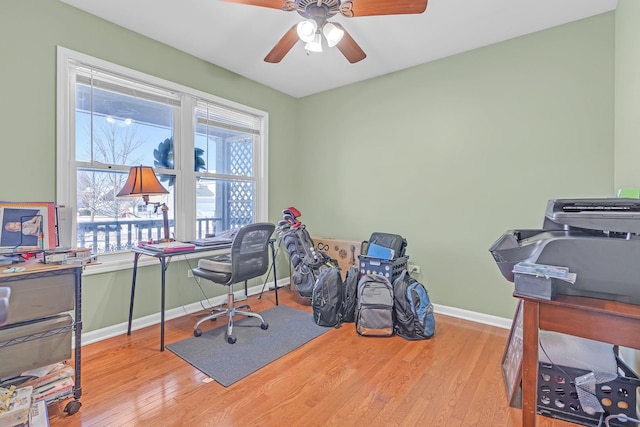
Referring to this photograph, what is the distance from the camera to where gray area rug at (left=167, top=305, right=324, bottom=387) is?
6.74ft

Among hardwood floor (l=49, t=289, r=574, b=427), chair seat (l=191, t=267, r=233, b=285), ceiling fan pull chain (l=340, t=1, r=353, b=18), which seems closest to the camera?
hardwood floor (l=49, t=289, r=574, b=427)

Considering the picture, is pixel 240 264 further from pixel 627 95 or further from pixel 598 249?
pixel 627 95

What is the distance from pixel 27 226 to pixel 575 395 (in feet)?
10.4

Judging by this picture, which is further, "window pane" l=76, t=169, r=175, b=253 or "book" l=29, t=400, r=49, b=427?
"window pane" l=76, t=169, r=175, b=253

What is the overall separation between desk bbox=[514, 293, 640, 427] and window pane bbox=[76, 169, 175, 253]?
9.50 ft

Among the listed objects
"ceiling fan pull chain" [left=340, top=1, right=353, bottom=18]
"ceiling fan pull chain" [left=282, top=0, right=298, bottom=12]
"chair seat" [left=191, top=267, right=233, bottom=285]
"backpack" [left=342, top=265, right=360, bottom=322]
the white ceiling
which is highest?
the white ceiling

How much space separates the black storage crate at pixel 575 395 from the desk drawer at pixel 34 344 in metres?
2.70

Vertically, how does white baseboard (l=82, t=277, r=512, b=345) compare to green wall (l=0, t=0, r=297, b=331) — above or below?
below

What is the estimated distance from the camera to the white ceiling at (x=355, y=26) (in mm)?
2262

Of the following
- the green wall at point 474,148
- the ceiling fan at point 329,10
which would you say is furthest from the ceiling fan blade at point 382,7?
the green wall at point 474,148

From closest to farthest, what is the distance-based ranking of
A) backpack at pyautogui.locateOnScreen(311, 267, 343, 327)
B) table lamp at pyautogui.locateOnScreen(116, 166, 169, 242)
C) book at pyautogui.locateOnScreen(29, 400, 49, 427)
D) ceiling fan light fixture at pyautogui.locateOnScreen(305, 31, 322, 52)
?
book at pyautogui.locateOnScreen(29, 400, 49, 427)
ceiling fan light fixture at pyautogui.locateOnScreen(305, 31, 322, 52)
table lamp at pyautogui.locateOnScreen(116, 166, 169, 242)
backpack at pyautogui.locateOnScreen(311, 267, 343, 327)

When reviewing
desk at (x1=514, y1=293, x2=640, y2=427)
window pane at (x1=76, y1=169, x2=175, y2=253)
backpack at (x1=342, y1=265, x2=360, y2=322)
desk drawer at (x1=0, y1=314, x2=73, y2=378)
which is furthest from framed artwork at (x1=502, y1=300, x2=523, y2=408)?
window pane at (x1=76, y1=169, x2=175, y2=253)

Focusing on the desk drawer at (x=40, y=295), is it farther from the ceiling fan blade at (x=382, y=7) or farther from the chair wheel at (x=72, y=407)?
the ceiling fan blade at (x=382, y=7)

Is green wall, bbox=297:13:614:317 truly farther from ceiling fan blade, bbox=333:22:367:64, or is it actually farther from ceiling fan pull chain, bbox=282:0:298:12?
ceiling fan pull chain, bbox=282:0:298:12
